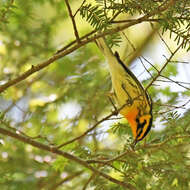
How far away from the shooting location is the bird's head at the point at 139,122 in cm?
206

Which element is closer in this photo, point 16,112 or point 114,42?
point 114,42

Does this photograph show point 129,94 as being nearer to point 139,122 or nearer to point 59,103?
point 139,122

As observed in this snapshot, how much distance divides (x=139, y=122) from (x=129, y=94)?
0.59 ft

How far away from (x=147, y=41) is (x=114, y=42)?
2.12 m

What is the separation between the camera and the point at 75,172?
2.77 meters

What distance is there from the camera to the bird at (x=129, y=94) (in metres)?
2.11

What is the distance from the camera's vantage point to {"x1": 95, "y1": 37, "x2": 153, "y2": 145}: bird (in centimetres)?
211

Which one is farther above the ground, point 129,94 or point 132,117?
point 129,94

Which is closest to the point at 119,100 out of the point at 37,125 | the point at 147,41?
the point at 37,125

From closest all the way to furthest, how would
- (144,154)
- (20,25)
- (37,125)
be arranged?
(144,154)
(37,125)
(20,25)

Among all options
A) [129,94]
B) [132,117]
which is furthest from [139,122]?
[129,94]

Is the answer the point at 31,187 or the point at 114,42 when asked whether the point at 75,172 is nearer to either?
the point at 31,187

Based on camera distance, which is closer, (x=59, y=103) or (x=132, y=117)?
(x=132, y=117)

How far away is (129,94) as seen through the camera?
2.24 meters
